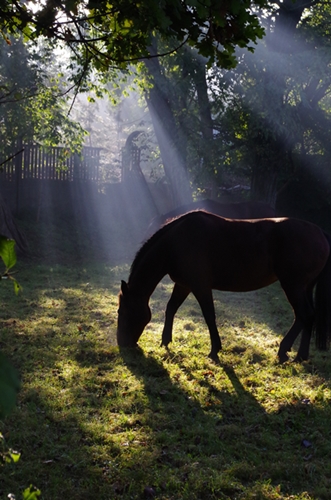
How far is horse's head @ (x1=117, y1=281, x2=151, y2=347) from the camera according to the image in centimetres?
632

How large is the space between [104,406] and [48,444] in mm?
852

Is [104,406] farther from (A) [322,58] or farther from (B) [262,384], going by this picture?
(A) [322,58]

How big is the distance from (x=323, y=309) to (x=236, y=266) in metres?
1.11

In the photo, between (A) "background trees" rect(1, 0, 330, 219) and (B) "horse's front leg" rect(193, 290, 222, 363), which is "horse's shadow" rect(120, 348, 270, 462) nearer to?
(B) "horse's front leg" rect(193, 290, 222, 363)

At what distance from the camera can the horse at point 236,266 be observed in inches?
237

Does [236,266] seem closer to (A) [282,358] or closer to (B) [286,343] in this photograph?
(B) [286,343]

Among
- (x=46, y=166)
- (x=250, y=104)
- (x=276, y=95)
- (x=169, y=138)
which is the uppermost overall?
(x=276, y=95)

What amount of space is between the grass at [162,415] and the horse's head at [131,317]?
0.18 metres

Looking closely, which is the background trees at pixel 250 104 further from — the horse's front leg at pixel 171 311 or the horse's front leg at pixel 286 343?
the horse's front leg at pixel 286 343

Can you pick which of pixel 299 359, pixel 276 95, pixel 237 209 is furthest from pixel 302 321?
pixel 276 95

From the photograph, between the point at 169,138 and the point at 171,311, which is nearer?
the point at 171,311

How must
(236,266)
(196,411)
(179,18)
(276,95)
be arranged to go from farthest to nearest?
1. (276,95)
2. (236,266)
3. (196,411)
4. (179,18)

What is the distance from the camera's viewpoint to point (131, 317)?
632cm

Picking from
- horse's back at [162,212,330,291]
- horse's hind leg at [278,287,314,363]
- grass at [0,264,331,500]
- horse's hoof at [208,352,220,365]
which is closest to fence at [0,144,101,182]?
grass at [0,264,331,500]
